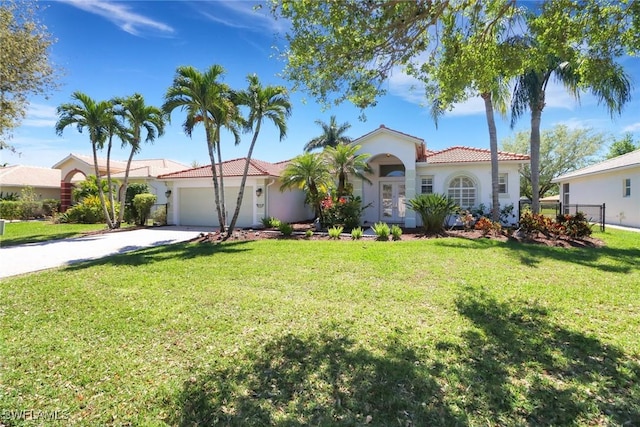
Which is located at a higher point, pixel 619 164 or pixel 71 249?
pixel 619 164

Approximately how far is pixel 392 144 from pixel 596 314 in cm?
1471

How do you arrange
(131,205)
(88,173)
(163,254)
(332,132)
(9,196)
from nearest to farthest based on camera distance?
1. (163,254)
2. (131,205)
3. (88,173)
4. (9,196)
5. (332,132)

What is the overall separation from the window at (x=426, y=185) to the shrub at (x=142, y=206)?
17.0 m

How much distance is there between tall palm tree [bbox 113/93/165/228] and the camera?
18.2 meters

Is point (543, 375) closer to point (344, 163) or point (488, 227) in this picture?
point (488, 227)

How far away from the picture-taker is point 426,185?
19.8m

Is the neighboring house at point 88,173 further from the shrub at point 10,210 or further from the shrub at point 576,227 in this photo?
the shrub at point 576,227

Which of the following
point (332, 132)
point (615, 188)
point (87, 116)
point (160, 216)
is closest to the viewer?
point (87, 116)

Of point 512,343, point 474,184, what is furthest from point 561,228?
point 512,343

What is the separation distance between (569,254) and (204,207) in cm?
1913

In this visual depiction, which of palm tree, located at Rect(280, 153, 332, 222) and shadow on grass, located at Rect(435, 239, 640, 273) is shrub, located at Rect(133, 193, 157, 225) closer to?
palm tree, located at Rect(280, 153, 332, 222)

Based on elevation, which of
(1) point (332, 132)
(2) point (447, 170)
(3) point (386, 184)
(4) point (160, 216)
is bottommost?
(4) point (160, 216)

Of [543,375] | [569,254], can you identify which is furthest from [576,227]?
[543,375]

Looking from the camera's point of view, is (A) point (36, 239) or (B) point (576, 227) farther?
(A) point (36, 239)
